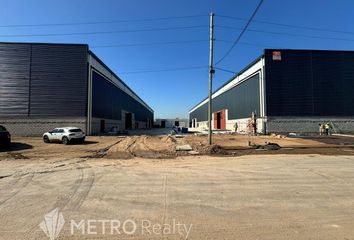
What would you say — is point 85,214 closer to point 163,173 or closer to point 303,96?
point 163,173

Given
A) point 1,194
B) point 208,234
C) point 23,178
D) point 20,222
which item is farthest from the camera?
point 23,178

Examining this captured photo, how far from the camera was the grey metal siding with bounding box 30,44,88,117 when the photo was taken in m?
30.0

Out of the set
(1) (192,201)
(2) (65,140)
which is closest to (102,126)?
(2) (65,140)

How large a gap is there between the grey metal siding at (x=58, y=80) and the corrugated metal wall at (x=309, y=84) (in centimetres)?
2370

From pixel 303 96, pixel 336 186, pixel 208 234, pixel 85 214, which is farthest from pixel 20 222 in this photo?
pixel 303 96

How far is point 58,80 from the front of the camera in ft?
99.6

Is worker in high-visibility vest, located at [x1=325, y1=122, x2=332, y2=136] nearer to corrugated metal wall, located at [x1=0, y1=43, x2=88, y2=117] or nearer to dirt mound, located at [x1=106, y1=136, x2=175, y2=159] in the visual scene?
dirt mound, located at [x1=106, y1=136, x2=175, y2=159]

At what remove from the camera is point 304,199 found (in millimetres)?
6160

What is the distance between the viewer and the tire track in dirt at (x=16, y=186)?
635cm

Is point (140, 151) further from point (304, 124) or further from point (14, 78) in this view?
point (304, 124)

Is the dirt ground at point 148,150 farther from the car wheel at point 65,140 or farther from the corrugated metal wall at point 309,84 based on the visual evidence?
the corrugated metal wall at point 309,84

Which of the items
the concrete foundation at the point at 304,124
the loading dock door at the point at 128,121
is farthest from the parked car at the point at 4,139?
the loading dock door at the point at 128,121

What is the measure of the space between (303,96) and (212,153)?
23.1 m

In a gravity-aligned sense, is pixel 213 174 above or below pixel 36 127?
below
